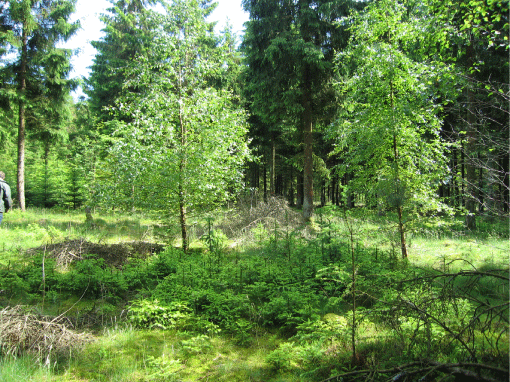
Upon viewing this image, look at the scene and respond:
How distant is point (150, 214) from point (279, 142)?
1486 centimetres

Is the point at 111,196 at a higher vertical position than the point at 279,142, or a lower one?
lower

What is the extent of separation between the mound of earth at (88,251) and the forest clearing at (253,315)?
3cm

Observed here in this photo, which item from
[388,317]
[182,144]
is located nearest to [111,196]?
[182,144]

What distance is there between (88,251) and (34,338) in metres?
3.72

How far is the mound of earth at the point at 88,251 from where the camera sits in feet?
21.5

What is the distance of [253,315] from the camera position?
4.43 meters

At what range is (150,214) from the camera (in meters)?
7.94

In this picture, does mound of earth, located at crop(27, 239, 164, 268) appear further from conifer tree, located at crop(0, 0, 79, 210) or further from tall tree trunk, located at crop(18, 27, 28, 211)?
conifer tree, located at crop(0, 0, 79, 210)

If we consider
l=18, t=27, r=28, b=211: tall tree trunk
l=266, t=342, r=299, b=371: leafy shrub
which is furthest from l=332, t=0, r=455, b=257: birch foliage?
l=18, t=27, r=28, b=211: tall tree trunk

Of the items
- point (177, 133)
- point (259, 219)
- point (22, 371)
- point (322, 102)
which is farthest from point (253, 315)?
point (322, 102)

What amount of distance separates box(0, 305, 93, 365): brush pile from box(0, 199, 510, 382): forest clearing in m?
0.01

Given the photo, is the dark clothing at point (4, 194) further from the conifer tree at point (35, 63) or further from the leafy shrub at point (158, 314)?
the conifer tree at point (35, 63)

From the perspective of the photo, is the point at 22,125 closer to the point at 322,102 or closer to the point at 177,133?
the point at 177,133

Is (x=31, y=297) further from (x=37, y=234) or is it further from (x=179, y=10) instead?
(x=179, y=10)
